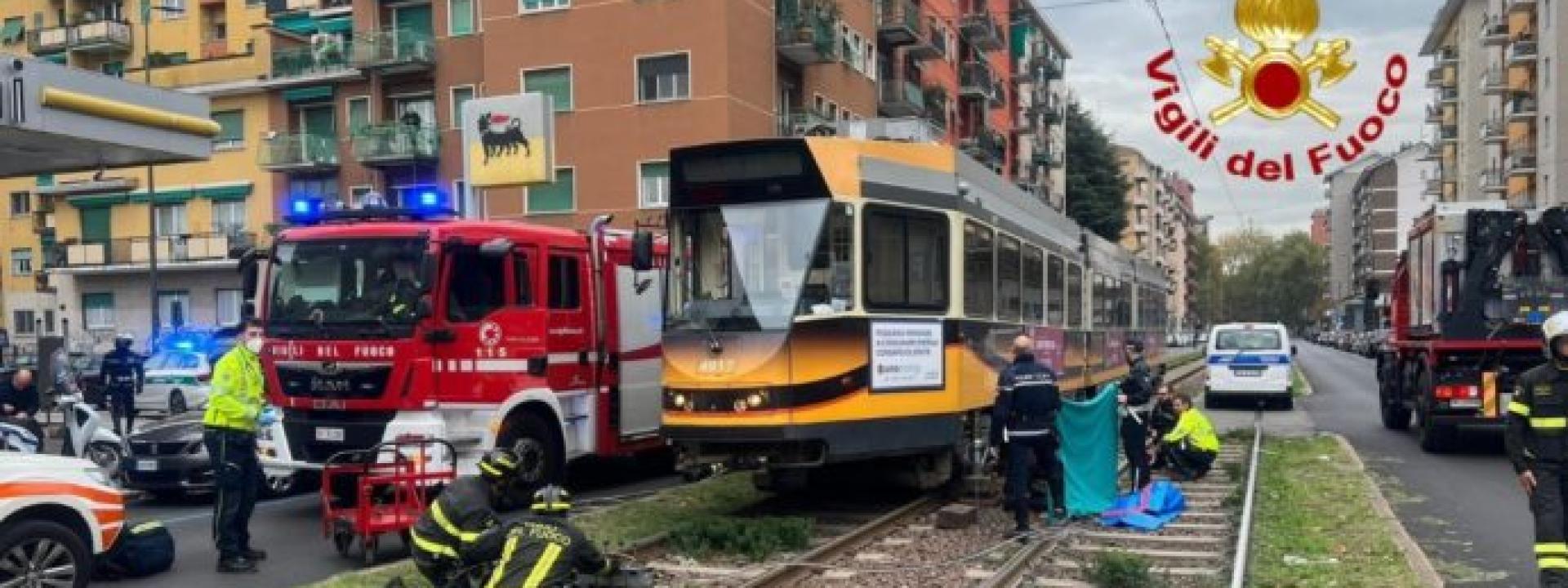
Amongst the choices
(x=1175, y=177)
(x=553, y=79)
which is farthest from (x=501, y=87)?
(x=1175, y=177)

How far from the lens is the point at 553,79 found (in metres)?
35.0

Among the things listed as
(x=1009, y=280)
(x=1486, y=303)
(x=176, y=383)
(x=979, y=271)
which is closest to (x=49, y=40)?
(x=176, y=383)

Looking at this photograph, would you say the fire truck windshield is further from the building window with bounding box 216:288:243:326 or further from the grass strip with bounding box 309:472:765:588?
the building window with bounding box 216:288:243:326

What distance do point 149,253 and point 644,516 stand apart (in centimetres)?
3843

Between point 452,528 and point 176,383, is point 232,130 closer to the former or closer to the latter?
point 176,383

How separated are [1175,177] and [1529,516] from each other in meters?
135

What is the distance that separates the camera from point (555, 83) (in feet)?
115

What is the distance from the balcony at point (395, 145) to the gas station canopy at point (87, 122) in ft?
70.6

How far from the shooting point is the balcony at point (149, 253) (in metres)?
43.6

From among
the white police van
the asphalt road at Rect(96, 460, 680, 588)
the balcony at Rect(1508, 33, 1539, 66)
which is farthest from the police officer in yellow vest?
the balcony at Rect(1508, 33, 1539, 66)

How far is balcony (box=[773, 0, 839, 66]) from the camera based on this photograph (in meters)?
35.3

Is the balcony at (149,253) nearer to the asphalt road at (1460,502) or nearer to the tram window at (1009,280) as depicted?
the tram window at (1009,280)

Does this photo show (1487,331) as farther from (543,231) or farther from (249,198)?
(249,198)

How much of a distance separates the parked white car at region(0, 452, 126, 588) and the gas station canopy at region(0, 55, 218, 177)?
19.9ft
